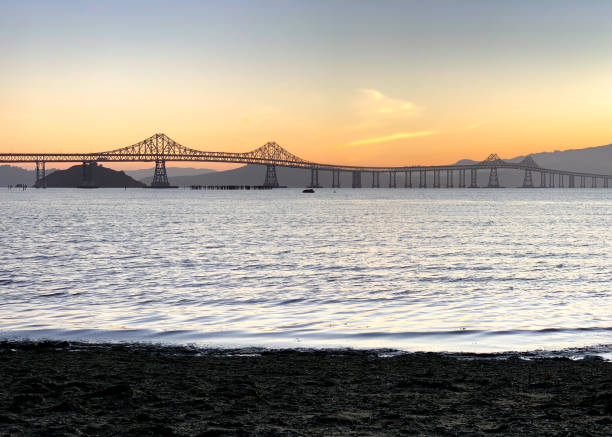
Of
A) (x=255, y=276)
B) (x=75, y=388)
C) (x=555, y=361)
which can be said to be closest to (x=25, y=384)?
(x=75, y=388)

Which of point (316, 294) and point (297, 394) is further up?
point (297, 394)

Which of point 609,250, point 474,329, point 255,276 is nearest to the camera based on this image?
point 474,329

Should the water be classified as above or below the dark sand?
below

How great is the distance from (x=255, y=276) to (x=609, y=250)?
17270 mm

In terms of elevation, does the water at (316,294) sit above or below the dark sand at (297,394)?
below

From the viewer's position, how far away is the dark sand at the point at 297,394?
6.01m

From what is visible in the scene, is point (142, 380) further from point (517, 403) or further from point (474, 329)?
point (474, 329)

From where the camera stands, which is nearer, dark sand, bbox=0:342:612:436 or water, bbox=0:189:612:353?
dark sand, bbox=0:342:612:436

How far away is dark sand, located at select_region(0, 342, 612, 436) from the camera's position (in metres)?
6.01

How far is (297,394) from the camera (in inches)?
286

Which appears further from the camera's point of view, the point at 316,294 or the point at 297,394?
the point at 316,294

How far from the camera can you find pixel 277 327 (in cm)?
1223

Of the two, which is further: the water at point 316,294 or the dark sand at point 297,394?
the water at point 316,294

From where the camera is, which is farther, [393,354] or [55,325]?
[55,325]
